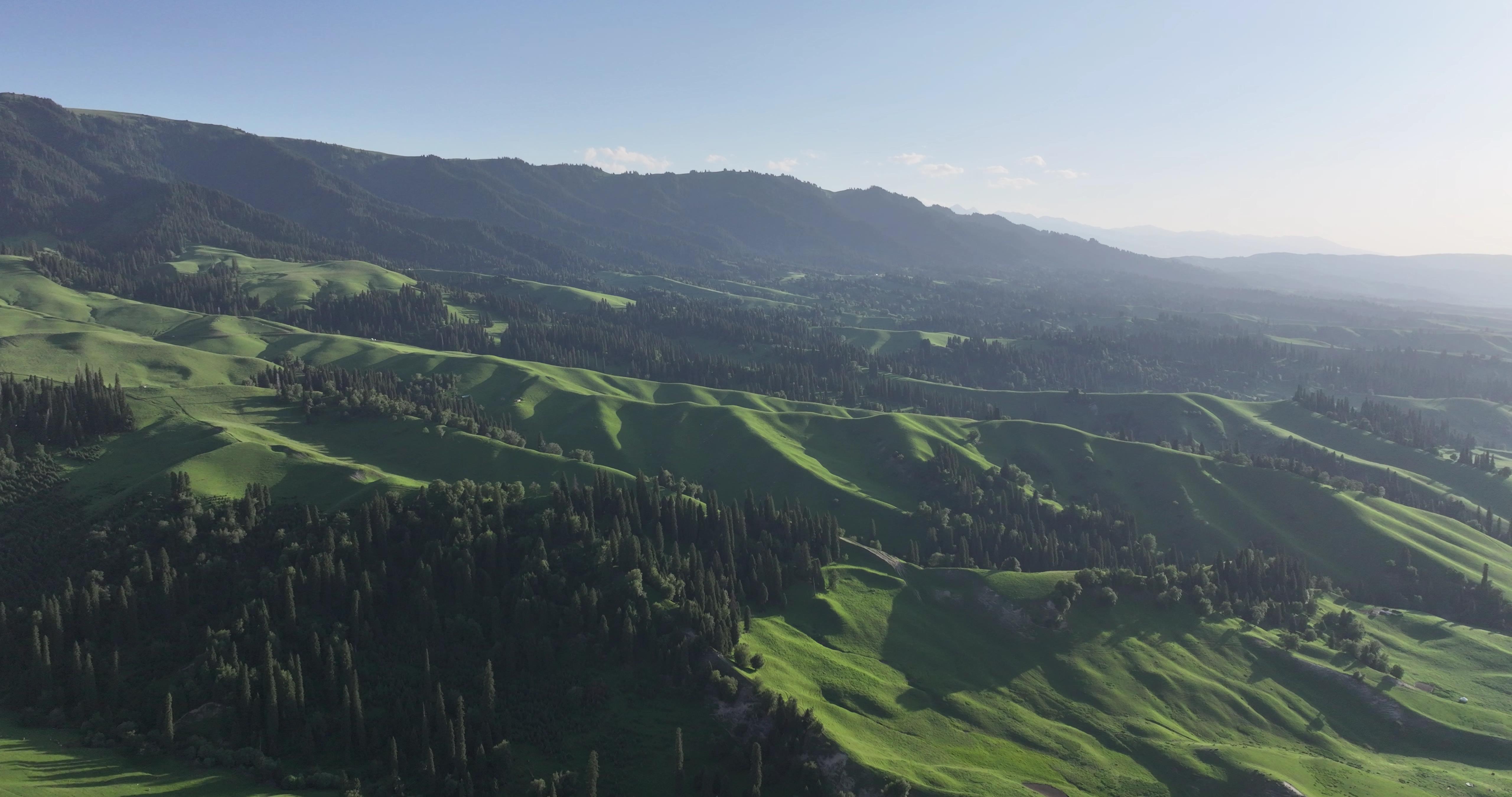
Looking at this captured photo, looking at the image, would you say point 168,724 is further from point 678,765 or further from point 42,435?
point 42,435

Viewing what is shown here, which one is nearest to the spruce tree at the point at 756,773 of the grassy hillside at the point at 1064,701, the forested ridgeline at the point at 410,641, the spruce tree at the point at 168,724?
the forested ridgeline at the point at 410,641

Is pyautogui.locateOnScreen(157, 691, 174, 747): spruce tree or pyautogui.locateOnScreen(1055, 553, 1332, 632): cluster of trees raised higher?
pyautogui.locateOnScreen(157, 691, 174, 747): spruce tree

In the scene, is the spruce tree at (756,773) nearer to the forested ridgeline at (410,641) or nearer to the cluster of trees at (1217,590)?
the forested ridgeline at (410,641)

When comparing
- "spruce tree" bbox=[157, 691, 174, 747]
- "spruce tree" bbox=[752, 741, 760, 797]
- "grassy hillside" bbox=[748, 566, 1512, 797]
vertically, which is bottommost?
"grassy hillside" bbox=[748, 566, 1512, 797]

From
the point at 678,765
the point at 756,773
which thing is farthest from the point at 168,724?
the point at 756,773

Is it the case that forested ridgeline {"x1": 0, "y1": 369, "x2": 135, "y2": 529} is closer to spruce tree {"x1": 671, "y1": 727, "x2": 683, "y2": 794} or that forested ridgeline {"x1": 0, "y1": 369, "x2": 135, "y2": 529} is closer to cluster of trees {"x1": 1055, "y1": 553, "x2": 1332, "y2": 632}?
spruce tree {"x1": 671, "y1": 727, "x2": 683, "y2": 794}

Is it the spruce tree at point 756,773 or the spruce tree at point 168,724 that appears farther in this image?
the spruce tree at point 168,724

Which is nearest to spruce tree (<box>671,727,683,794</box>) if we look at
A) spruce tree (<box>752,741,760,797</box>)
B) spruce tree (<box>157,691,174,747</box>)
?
spruce tree (<box>752,741,760,797</box>)
